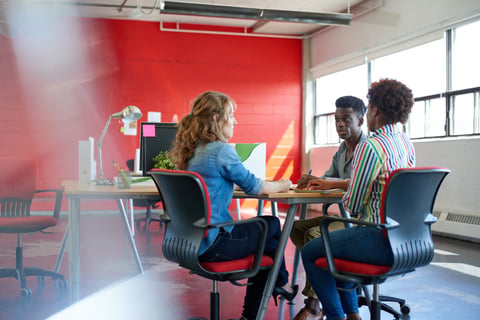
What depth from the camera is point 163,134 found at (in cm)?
362

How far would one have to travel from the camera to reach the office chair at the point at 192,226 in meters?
2.08

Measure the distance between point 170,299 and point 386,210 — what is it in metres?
1.83

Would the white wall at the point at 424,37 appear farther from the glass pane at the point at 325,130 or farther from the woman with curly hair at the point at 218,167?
the woman with curly hair at the point at 218,167

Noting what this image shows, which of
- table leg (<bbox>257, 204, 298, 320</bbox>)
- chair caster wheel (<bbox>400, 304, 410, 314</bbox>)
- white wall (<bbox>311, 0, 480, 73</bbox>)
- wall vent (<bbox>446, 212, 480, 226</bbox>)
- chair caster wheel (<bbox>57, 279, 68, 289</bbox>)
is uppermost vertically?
white wall (<bbox>311, 0, 480, 73</bbox>)

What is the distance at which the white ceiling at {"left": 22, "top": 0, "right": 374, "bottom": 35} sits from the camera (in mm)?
7527

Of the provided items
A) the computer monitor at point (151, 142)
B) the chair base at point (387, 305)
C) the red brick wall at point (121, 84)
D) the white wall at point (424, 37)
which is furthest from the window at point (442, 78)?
the chair base at point (387, 305)

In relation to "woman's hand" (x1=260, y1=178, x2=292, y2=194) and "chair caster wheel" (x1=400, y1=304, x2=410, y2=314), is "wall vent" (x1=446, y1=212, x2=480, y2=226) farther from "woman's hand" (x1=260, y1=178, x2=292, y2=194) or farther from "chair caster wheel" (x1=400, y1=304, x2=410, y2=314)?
"woman's hand" (x1=260, y1=178, x2=292, y2=194)

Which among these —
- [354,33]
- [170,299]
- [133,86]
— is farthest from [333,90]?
[170,299]

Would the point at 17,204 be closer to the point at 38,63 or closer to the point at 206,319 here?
the point at 206,319

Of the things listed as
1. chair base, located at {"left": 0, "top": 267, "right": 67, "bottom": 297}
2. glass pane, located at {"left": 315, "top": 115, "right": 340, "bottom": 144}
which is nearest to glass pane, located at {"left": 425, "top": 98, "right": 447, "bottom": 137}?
glass pane, located at {"left": 315, "top": 115, "right": 340, "bottom": 144}

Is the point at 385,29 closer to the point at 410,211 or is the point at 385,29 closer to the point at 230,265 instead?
the point at 410,211

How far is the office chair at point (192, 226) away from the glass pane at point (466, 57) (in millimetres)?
4464

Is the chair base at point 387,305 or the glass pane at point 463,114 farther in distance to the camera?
the glass pane at point 463,114

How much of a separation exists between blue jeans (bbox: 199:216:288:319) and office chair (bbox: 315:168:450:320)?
1.05 ft
